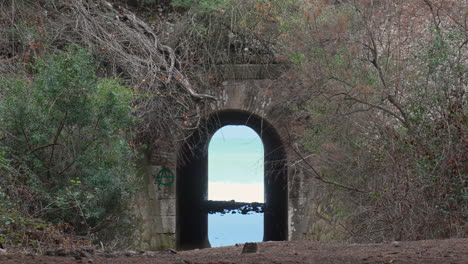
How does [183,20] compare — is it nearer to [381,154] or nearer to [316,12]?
[316,12]

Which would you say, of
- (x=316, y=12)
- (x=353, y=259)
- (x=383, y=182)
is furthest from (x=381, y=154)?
(x=353, y=259)

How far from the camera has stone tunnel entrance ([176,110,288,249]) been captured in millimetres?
14062

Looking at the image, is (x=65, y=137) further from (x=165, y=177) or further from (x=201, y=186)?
(x=201, y=186)

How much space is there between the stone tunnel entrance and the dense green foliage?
3.83 metres

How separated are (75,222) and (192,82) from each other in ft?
13.3

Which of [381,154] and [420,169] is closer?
[420,169]

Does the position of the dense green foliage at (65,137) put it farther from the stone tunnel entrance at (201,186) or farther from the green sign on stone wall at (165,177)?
the stone tunnel entrance at (201,186)

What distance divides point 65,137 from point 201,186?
1054 centimetres

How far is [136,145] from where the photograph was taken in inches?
445

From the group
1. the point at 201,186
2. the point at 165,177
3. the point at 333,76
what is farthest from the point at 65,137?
the point at 201,186

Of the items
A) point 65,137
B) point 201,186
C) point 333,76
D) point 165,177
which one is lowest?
point 165,177

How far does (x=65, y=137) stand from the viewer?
8.97 meters

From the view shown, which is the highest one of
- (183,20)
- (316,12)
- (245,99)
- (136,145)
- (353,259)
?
(183,20)

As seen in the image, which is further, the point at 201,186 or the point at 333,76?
the point at 201,186
